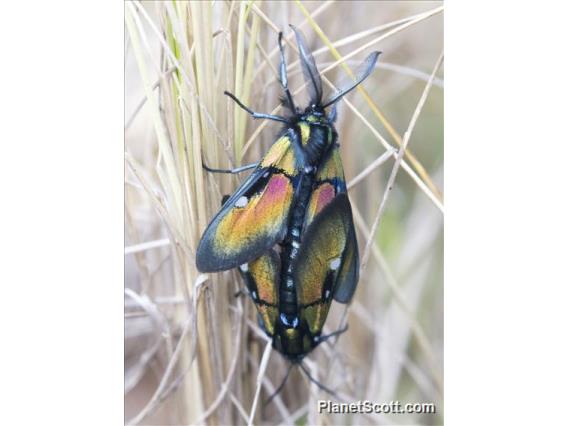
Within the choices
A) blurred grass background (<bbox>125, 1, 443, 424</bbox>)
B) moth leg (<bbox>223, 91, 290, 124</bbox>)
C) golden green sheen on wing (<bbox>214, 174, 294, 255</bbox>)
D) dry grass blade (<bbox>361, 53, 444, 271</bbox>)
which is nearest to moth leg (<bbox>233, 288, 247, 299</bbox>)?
blurred grass background (<bbox>125, 1, 443, 424</bbox>)

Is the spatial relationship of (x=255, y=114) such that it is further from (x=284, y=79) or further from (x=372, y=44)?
(x=372, y=44)

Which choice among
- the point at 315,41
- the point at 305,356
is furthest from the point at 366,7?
the point at 305,356

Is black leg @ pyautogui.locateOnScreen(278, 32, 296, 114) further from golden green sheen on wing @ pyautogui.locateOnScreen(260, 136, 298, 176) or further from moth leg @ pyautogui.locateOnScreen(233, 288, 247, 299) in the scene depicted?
moth leg @ pyautogui.locateOnScreen(233, 288, 247, 299)

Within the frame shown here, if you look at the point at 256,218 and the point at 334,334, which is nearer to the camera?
the point at 256,218

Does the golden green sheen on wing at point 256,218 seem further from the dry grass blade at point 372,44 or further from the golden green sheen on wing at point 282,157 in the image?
the dry grass blade at point 372,44

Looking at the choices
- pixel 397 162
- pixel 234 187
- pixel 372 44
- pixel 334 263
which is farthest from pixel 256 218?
pixel 372 44

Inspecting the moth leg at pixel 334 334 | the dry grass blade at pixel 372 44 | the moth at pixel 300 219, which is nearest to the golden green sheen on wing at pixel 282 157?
the moth at pixel 300 219
